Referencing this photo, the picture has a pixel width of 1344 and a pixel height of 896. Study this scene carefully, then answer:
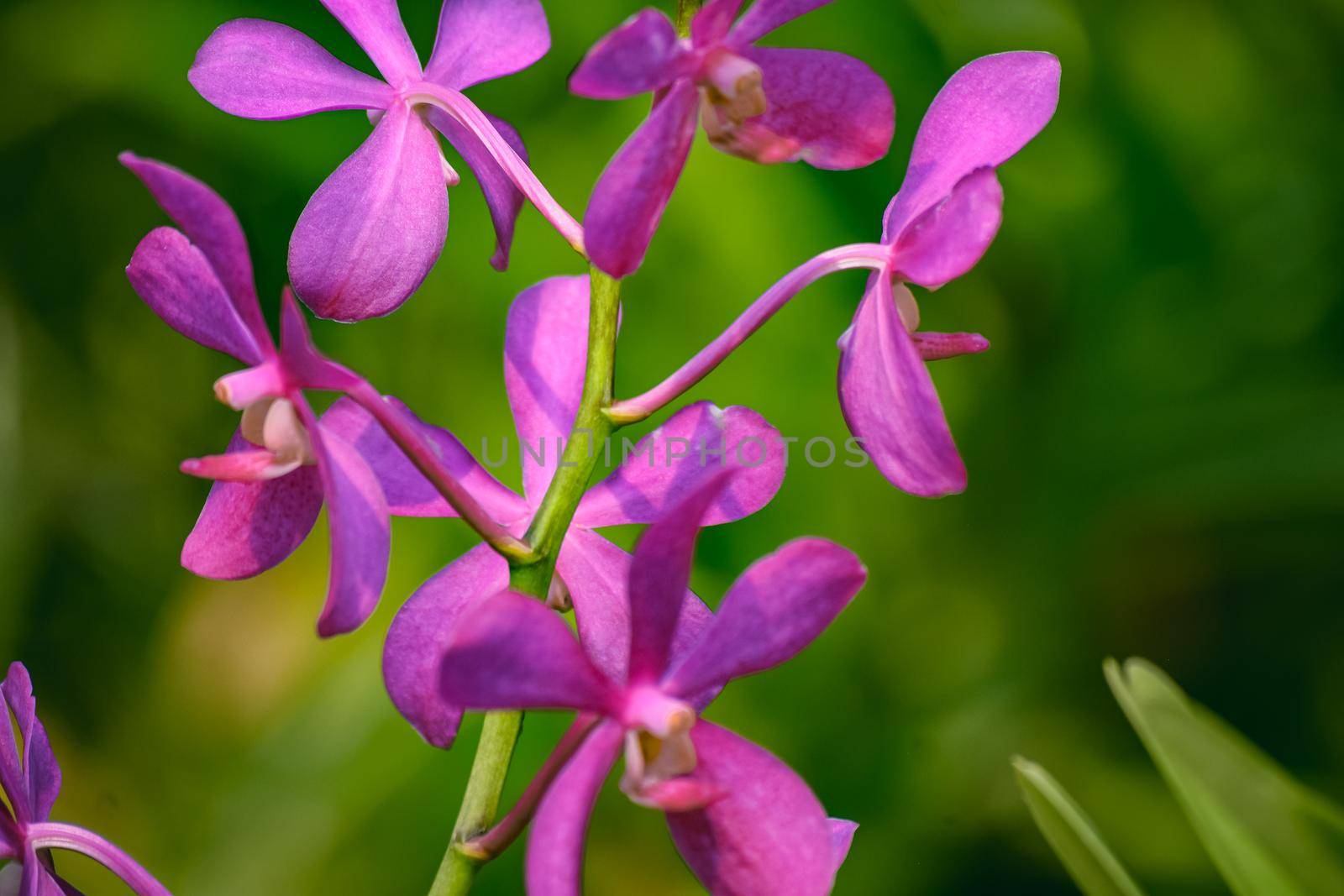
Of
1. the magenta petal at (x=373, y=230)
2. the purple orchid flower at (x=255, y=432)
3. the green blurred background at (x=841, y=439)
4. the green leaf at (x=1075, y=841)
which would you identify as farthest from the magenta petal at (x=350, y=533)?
the green blurred background at (x=841, y=439)

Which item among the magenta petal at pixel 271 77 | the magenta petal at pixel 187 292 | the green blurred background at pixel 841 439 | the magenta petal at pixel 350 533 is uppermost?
the magenta petal at pixel 271 77

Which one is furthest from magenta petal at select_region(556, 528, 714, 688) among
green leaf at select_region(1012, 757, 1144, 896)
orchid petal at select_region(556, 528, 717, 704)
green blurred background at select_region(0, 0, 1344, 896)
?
green blurred background at select_region(0, 0, 1344, 896)

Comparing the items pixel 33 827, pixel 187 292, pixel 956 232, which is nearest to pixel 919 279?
pixel 956 232

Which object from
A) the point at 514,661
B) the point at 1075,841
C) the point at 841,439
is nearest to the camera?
the point at 514,661

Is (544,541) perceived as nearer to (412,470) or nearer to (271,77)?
(412,470)

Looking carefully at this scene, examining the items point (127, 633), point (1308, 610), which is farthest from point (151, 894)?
point (1308, 610)

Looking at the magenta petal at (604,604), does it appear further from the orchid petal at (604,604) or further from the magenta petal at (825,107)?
the magenta petal at (825,107)

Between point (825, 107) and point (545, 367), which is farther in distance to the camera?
point (545, 367)
